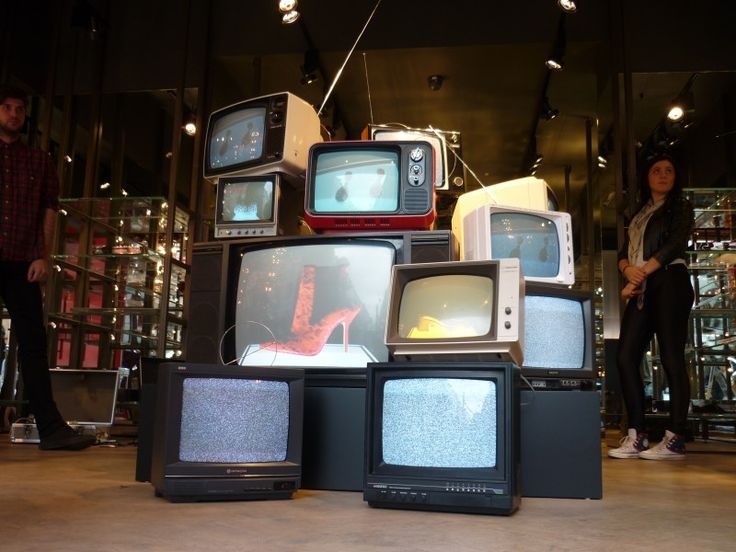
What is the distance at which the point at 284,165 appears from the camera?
272cm

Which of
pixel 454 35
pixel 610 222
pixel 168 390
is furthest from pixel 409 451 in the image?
pixel 610 222

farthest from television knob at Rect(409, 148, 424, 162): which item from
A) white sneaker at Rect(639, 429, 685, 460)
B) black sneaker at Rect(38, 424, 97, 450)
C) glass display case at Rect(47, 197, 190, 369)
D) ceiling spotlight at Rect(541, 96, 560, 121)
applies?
ceiling spotlight at Rect(541, 96, 560, 121)

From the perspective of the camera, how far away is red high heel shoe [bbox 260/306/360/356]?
7.63 ft

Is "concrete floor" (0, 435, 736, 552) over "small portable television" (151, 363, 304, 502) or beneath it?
beneath

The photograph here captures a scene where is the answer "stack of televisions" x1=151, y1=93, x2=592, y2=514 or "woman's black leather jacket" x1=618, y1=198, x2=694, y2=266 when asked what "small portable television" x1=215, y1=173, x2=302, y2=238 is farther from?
"woman's black leather jacket" x1=618, y1=198, x2=694, y2=266

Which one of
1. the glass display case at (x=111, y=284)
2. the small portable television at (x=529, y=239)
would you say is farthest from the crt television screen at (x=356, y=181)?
the glass display case at (x=111, y=284)

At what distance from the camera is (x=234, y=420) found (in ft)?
6.24

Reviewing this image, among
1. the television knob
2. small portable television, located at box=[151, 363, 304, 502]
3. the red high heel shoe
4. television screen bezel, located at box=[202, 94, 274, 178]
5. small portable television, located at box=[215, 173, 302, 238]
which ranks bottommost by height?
small portable television, located at box=[151, 363, 304, 502]

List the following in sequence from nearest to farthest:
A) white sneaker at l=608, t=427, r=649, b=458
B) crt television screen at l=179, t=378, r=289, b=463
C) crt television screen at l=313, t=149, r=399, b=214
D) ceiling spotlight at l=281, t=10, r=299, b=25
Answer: crt television screen at l=179, t=378, r=289, b=463 < crt television screen at l=313, t=149, r=399, b=214 < white sneaker at l=608, t=427, r=649, b=458 < ceiling spotlight at l=281, t=10, r=299, b=25

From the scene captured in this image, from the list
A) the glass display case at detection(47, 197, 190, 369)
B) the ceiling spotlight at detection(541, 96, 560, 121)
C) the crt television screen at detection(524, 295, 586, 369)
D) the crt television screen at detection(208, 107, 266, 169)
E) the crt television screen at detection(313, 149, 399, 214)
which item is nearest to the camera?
the crt television screen at detection(524, 295, 586, 369)

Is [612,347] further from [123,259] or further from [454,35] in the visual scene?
[123,259]

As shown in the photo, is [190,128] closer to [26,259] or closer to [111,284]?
[111,284]

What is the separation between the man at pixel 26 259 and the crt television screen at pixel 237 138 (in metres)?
0.88

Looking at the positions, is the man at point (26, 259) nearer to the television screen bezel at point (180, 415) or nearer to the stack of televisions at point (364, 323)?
the stack of televisions at point (364, 323)
